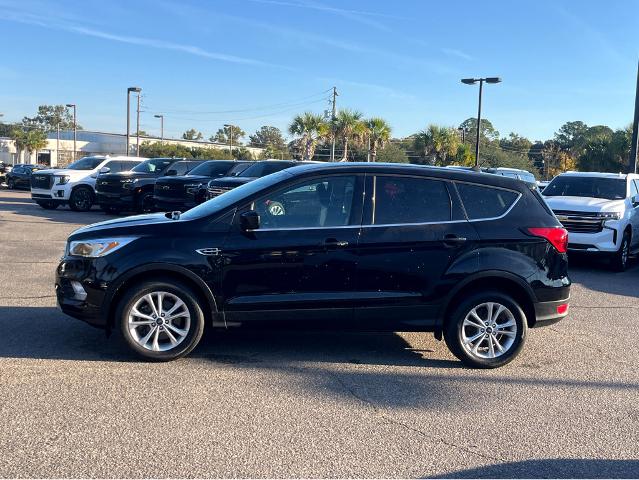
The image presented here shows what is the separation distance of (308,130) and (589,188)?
32.8m

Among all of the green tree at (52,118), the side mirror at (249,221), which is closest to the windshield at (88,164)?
the side mirror at (249,221)

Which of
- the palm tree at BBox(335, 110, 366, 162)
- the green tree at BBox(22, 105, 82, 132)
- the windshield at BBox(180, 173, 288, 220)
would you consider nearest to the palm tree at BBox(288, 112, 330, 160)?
the palm tree at BBox(335, 110, 366, 162)

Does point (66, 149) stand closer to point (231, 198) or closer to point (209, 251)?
point (231, 198)

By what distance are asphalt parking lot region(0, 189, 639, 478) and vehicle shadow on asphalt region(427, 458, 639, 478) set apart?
1 centimetres

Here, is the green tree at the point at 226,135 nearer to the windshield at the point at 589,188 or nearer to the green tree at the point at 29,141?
the green tree at the point at 29,141

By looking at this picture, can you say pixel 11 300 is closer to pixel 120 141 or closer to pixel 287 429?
pixel 287 429

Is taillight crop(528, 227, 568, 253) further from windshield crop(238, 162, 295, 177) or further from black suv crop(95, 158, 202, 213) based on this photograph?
black suv crop(95, 158, 202, 213)

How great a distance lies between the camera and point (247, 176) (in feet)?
55.6

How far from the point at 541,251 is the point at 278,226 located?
247 cm

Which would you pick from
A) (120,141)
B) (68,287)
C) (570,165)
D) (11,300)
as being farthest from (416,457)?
(120,141)

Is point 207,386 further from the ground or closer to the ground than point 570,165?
closer to the ground

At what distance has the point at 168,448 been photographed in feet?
13.3

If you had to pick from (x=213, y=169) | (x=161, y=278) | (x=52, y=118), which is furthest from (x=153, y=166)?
(x=52, y=118)

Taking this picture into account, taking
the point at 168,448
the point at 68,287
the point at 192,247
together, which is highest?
the point at 192,247
